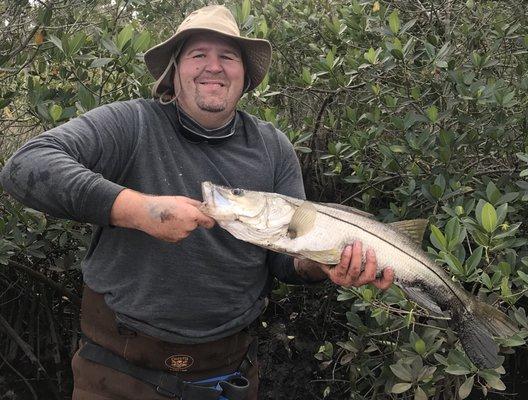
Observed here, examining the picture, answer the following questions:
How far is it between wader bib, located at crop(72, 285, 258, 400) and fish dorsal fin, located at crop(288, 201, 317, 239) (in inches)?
26.8

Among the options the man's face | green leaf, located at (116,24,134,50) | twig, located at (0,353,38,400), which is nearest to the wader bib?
the man's face

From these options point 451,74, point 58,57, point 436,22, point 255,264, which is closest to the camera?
point 255,264

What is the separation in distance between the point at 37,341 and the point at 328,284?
222cm

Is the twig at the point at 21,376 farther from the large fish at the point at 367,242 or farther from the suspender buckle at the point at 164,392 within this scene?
the large fish at the point at 367,242

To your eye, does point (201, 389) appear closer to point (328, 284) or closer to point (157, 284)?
point (157, 284)

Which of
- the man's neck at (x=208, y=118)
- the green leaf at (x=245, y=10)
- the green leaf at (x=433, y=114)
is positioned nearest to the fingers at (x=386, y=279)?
the man's neck at (x=208, y=118)

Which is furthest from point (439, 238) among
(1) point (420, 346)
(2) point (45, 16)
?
(2) point (45, 16)

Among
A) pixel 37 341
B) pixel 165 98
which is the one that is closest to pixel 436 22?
pixel 165 98

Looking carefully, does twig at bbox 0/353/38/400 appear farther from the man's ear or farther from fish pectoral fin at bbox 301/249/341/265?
fish pectoral fin at bbox 301/249/341/265

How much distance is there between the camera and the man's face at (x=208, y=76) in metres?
2.89

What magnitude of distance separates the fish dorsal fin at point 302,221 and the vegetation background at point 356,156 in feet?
2.12

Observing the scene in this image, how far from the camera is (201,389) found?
9.30ft

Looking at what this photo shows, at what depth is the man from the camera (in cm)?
268

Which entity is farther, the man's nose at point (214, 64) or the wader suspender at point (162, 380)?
the man's nose at point (214, 64)
